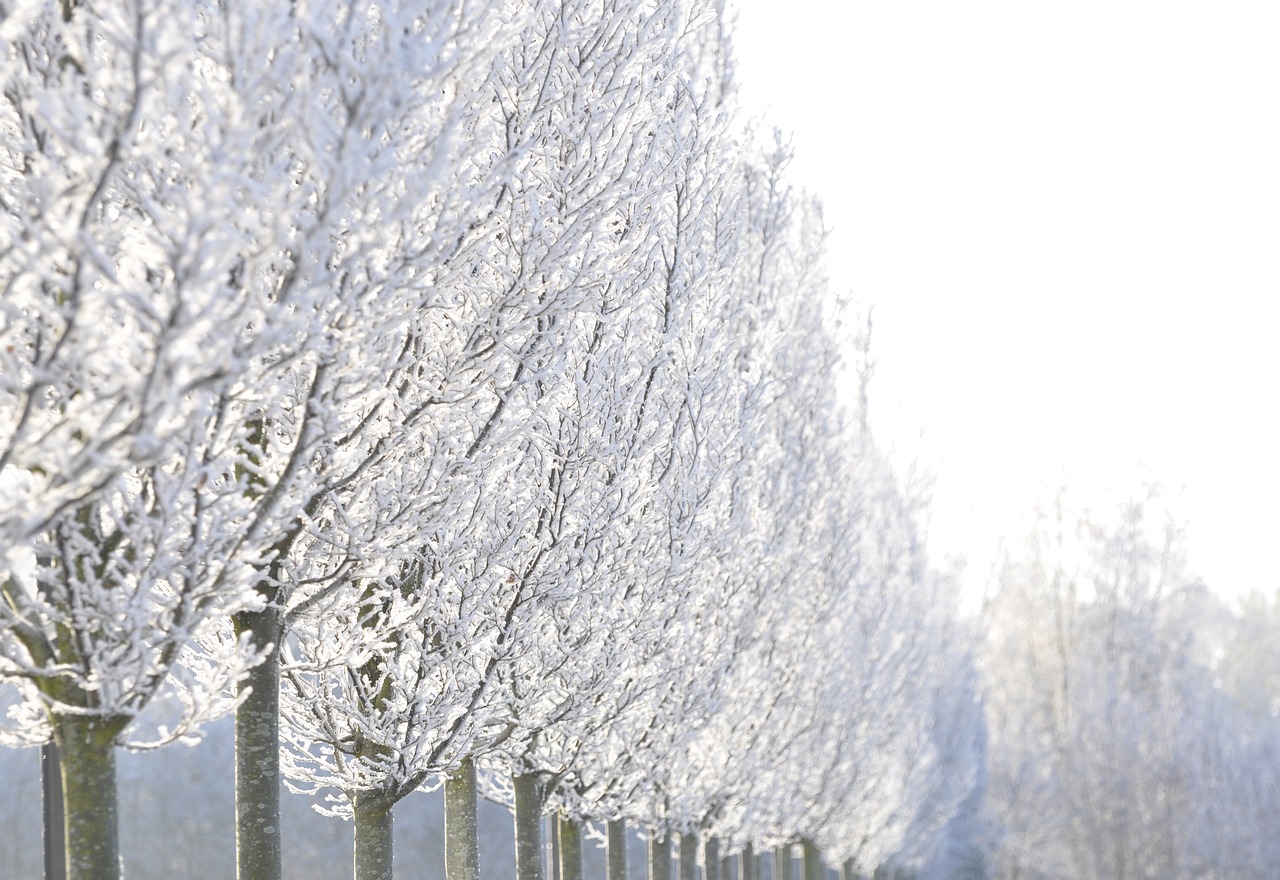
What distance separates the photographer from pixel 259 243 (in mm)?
3229

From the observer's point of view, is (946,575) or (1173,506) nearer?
(946,575)

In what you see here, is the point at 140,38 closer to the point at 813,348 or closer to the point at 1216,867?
the point at 813,348

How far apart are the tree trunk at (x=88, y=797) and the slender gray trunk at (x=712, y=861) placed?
348 inches

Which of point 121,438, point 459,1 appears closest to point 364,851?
point 121,438

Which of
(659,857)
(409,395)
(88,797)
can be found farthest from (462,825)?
(659,857)

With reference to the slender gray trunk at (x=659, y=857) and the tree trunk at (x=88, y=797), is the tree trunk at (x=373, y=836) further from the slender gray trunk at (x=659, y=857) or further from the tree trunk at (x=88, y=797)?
the slender gray trunk at (x=659, y=857)

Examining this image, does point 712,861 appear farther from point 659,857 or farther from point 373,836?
point 373,836

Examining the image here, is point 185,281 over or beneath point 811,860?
over

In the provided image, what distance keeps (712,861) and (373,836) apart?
8.03 m

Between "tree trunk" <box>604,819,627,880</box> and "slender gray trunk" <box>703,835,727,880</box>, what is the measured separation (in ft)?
8.36

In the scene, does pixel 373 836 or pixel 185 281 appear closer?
pixel 185 281

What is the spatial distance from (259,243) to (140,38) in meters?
0.63

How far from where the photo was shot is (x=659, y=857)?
999 centimetres

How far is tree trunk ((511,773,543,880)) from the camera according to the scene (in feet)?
24.2
